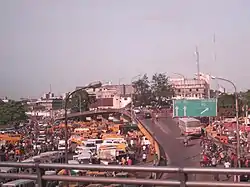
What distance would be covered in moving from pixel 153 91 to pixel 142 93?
2.77 meters

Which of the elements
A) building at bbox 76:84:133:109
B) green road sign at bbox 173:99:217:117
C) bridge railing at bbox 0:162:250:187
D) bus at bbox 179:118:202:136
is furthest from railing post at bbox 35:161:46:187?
building at bbox 76:84:133:109

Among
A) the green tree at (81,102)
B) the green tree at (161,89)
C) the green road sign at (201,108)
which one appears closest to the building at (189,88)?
the green tree at (161,89)

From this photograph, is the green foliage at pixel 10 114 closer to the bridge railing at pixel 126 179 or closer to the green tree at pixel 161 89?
the green tree at pixel 161 89

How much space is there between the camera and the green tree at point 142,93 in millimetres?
98938

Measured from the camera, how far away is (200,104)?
1105 inches

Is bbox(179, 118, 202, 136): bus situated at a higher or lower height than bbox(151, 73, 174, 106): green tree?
lower

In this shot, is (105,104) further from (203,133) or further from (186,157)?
(186,157)

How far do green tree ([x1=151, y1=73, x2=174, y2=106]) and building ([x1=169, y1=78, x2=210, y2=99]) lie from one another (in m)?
2.87

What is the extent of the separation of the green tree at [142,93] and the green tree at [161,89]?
51.1 inches

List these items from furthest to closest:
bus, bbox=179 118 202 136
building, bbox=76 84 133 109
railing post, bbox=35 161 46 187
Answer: building, bbox=76 84 133 109 → bus, bbox=179 118 202 136 → railing post, bbox=35 161 46 187

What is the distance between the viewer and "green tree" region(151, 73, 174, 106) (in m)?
97.4

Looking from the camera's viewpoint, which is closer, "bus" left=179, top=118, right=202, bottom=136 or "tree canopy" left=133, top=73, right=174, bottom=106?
"bus" left=179, top=118, right=202, bottom=136

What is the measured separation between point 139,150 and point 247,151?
1001 centimetres

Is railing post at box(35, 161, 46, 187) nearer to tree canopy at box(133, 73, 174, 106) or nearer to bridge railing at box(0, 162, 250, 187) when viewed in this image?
bridge railing at box(0, 162, 250, 187)
